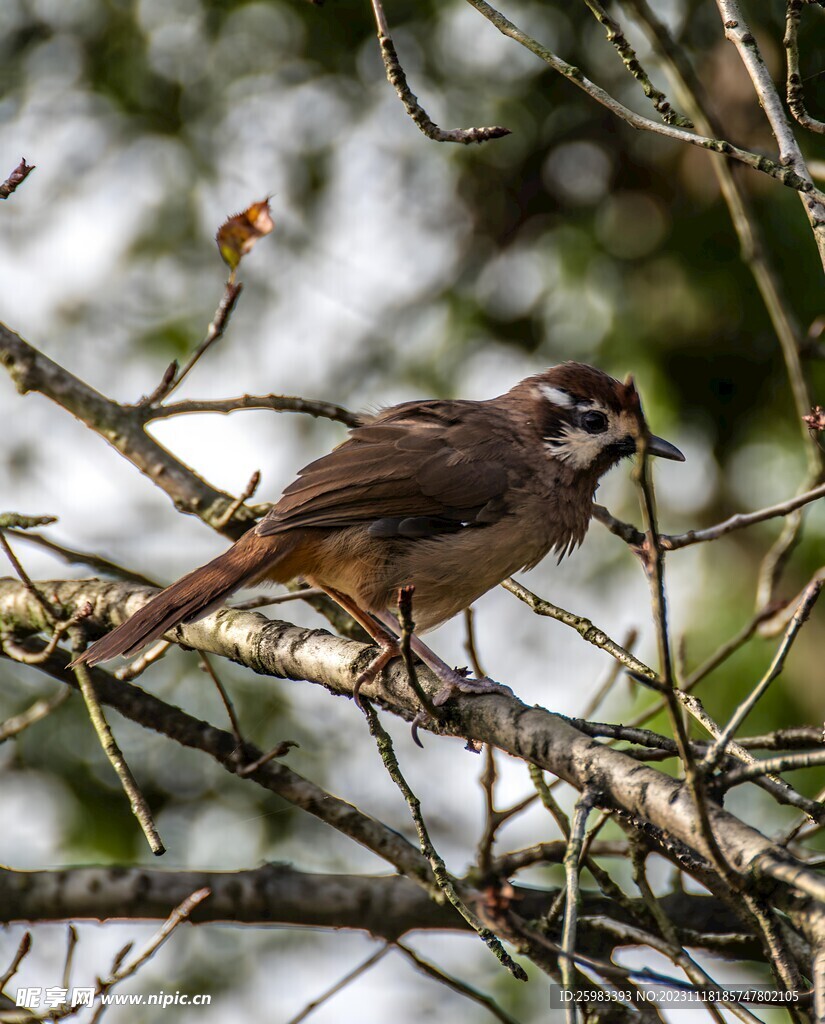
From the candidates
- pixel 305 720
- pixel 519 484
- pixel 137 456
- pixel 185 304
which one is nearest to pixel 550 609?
pixel 519 484

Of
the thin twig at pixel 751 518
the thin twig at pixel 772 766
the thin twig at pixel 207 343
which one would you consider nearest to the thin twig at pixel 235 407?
the thin twig at pixel 207 343

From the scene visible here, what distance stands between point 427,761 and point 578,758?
3.86 m

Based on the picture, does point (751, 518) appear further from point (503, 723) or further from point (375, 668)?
point (375, 668)

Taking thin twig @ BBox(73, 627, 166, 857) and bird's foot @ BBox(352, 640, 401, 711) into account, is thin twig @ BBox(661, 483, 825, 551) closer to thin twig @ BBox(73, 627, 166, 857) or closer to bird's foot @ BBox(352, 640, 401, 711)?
bird's foot @ BBox(352, 640, 401, 711)

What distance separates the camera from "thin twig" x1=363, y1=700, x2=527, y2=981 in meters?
2.59

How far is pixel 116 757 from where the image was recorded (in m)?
3.49

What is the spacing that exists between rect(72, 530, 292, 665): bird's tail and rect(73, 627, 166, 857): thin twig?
0.09 metres

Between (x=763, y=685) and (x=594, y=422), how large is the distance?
8.83 feet

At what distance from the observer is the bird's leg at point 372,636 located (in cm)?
366

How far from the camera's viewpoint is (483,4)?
3037 mm

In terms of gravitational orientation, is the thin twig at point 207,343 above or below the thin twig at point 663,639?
above

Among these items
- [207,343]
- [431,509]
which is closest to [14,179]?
[207,343]

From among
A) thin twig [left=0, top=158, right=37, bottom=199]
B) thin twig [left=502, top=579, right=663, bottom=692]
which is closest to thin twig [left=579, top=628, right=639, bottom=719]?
thin twig [left=502, top=579, right=663, bottom=692]

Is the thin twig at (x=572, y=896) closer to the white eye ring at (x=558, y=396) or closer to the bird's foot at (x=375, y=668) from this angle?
the bird's foot at (x=375, y=668)
